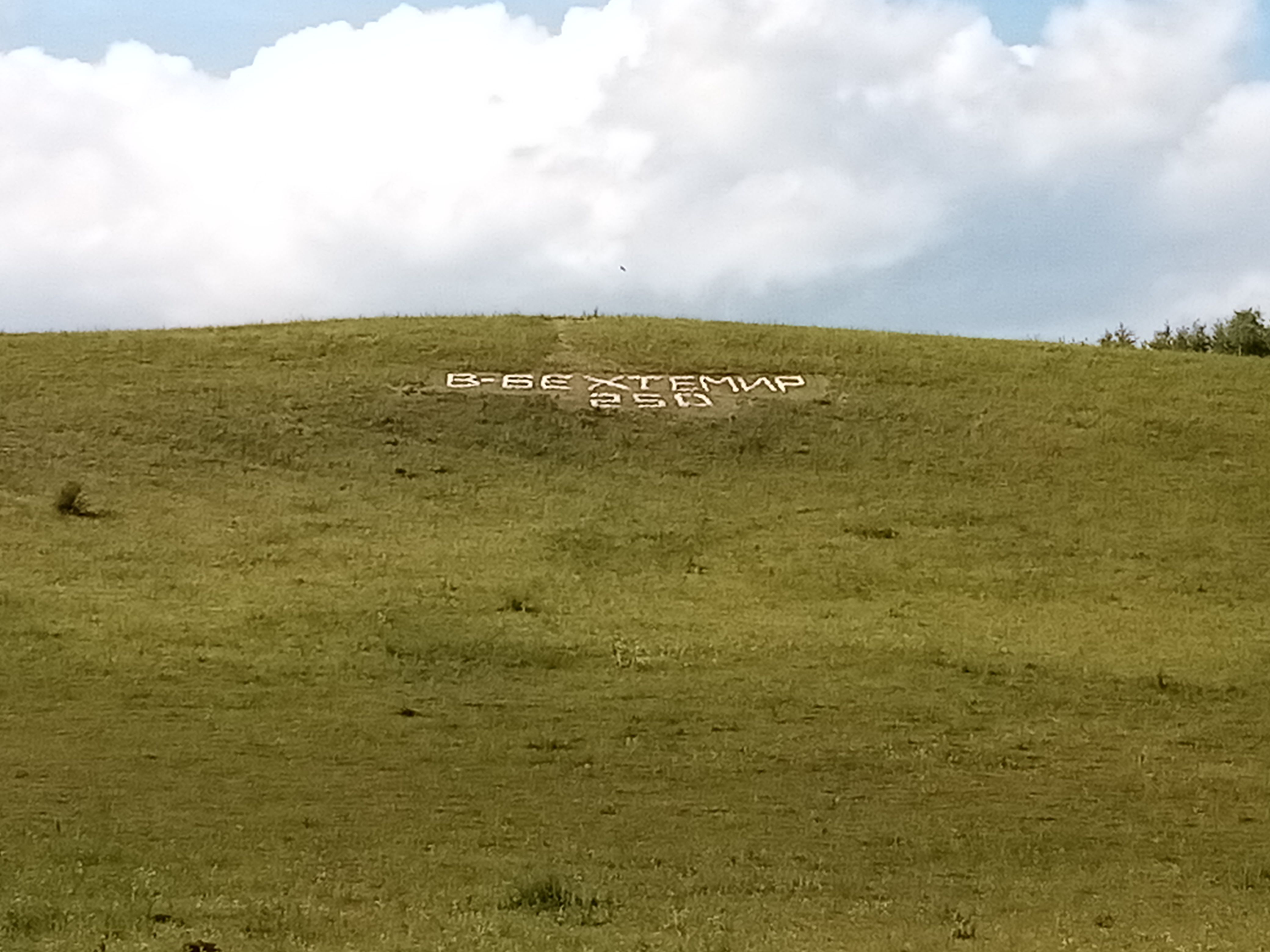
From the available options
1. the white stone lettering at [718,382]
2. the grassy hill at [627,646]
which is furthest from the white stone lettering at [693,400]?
the grassy hill at [627,646]

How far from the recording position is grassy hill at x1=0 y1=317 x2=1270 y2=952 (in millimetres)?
11773

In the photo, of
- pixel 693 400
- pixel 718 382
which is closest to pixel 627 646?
pixel 693 400

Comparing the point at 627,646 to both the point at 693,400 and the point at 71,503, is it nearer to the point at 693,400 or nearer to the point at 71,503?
the point at 71,503

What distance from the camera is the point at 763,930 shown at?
10.4 m

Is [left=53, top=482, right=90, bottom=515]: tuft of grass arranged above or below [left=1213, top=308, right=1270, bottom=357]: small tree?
below

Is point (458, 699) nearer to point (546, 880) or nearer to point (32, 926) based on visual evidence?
point (546, 880)

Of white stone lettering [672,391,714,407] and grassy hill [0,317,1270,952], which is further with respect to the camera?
white stone lettering [672,391,714,407]

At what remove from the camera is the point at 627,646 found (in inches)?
829

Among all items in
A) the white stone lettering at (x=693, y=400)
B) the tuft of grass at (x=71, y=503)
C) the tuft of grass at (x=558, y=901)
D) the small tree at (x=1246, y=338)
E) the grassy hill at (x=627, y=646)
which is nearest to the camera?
the tuft of grass at (x=558, y=901)

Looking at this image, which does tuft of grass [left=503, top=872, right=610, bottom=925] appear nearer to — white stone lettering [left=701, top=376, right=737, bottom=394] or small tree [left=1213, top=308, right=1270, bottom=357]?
white stone lettering [left=701, top=376, right=737, bottom=394]

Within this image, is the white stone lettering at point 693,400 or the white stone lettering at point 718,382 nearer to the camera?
the white stone lettering at point 693,400

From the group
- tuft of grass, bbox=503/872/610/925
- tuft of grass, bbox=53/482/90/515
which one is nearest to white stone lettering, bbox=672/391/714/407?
tuft of grass, bbox=53/482/90/515

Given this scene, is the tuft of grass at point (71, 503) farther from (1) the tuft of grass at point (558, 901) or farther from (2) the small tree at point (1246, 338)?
(2) the small tree at point (1246, 338)

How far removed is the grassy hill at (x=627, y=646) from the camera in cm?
1177
